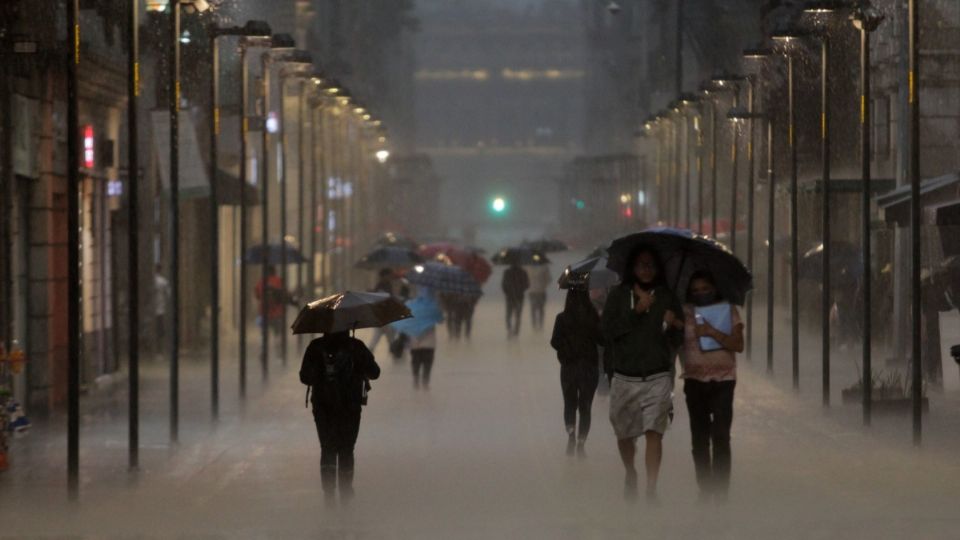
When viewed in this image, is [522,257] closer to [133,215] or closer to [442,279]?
[442,279]

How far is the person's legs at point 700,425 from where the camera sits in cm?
1680

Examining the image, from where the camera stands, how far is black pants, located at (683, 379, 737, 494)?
16.8 meters

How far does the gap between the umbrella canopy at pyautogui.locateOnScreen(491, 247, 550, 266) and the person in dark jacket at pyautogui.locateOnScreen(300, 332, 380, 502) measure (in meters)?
35.8

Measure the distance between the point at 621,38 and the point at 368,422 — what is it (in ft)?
486

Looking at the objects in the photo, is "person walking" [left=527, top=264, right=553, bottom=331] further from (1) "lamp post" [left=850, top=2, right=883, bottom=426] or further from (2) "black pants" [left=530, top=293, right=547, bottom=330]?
(1) "lamp post" [left=850, top=2, right=883, bottom=426]

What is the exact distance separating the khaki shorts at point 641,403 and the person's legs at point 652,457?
71 mm

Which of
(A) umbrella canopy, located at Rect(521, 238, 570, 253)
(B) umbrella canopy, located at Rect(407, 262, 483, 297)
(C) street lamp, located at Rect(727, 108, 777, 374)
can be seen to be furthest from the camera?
(A) umbrella canopy, located at Rect(521, 238, 570, 253)

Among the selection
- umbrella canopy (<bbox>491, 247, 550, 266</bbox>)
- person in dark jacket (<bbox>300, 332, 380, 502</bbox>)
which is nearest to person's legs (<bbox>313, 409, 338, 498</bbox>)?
person in dark jacket (<bbox>300, 332, 380, 502</bbox>)

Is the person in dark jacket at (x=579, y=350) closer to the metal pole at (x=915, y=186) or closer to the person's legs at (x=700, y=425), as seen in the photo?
the metal pole at (x=915, y=186)

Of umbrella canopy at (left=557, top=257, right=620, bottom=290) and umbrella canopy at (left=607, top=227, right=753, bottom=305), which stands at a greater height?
umbrella canopy at (left=607, top=227, right=753, bottom=305)

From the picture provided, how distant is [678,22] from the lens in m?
105

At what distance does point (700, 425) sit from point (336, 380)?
9.37 ft

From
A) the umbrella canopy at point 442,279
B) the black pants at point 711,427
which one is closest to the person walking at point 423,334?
the umbrella canopy at point 442,279

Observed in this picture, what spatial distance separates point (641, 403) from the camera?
1686 centimetres
